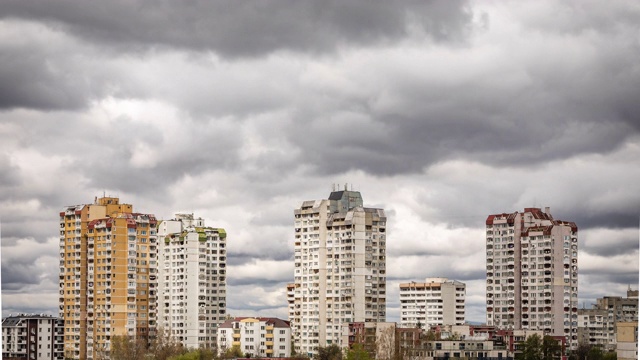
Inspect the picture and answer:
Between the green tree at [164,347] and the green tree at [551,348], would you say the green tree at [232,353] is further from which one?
the green tree at [551,348]

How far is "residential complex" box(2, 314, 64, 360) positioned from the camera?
53.9 meters

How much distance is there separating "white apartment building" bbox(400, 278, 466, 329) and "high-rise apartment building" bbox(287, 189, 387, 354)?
60.8 feet

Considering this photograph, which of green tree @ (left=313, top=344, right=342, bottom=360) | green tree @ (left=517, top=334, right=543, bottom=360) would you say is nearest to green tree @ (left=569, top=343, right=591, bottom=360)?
green tree @ (left=517, top=334, right=543, bottom=360)

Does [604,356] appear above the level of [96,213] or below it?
below

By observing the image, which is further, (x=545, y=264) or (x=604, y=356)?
(x=545, y=264)

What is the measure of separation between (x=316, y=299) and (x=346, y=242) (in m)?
3.20

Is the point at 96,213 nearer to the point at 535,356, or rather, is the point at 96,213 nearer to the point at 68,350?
the point at 68,350

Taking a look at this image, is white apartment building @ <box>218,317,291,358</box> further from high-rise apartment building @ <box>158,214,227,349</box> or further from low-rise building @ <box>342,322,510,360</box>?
low-rise building @ <box>342,322,510,360</box>

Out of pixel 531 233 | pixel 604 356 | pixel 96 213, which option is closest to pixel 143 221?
pixel 96 213

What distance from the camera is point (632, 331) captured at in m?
36.5

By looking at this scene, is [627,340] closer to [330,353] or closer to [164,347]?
[330,353]

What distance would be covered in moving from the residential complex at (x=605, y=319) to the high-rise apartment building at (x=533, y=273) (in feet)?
14.1

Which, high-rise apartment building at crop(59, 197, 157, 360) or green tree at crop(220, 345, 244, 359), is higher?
high-rise apartment building at crop(59, 197, 157, 360)

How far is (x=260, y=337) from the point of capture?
50969mm
